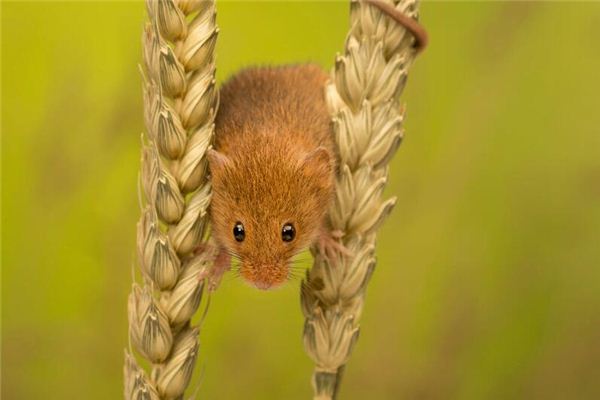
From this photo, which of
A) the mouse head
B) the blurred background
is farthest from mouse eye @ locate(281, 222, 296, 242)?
the blurred background

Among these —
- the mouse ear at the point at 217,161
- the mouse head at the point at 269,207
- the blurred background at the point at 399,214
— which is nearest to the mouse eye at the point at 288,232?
the mouse head at the point at 269,207

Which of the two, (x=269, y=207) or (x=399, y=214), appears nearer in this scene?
(x=269, y=207)

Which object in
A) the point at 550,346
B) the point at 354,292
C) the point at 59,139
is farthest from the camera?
the point at 550,346

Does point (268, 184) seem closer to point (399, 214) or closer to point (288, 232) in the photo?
point (288, 232)

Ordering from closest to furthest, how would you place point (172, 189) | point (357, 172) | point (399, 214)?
point (172, 189) → point (357, 172) → point (399, 214)

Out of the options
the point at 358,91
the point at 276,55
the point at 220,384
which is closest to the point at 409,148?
the point at 276,55

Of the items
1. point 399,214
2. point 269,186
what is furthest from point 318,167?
point 399,214

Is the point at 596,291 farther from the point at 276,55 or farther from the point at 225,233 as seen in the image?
the point at 225,233
